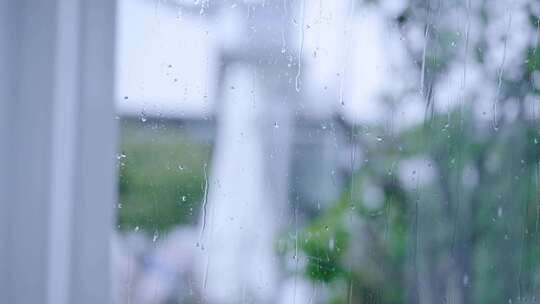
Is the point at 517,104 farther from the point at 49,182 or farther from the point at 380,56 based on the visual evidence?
the point at 49,182

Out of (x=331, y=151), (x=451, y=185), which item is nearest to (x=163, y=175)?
(x=331, y=151)

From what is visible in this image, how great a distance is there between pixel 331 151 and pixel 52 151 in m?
0.48

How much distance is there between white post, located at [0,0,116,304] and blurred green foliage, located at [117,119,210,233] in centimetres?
11

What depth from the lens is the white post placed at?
1.04 m

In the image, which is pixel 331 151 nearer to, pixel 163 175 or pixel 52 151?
pixel 163 175

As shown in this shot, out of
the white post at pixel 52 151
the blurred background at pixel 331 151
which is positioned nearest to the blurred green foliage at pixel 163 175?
the blurred background at pixel 331 151

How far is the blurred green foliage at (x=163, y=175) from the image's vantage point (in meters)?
0.89

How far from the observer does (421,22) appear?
32.0 inches

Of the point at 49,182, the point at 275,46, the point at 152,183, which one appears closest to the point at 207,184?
the point at 152,183

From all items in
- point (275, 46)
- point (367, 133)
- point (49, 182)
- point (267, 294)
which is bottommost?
point (267, 294)

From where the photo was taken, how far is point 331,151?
2.78 feet

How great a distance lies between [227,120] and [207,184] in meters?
0.09

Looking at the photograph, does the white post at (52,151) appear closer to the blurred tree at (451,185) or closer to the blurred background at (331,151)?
the blurred background at (331,151)

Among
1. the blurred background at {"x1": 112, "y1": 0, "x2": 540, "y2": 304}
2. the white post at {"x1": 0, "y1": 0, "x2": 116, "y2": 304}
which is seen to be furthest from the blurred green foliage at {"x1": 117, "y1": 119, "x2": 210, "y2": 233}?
the white post at {"x1": 0, "y1": 0, "x2": 116, "y2": 304}
